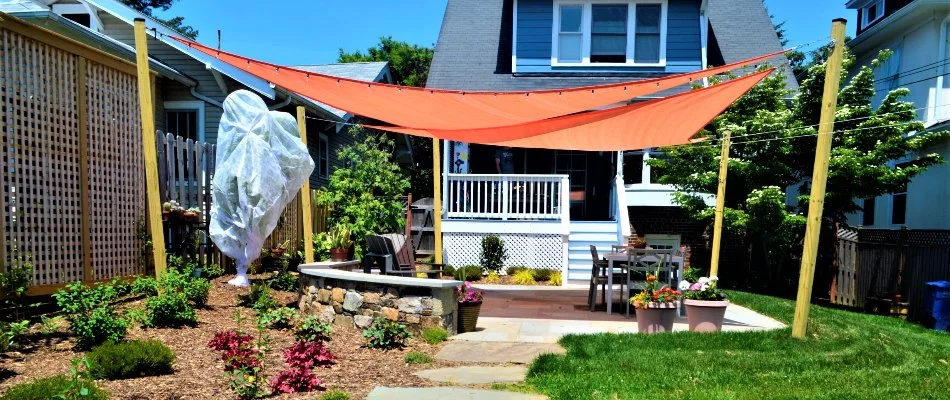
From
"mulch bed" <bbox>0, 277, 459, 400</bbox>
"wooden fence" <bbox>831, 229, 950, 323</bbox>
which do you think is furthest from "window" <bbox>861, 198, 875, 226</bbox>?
"mulch bed" <bbox>0, 277, 459, 400</bbox>

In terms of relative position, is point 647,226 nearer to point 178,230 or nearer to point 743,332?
point 743,332

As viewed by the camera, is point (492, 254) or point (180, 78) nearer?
point (180, 78)

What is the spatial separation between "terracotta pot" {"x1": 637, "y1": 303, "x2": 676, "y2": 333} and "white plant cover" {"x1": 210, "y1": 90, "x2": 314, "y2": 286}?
4.26 meters

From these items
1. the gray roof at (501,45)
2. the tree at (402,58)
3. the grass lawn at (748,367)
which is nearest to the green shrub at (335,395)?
the grass lawn at (748,367)

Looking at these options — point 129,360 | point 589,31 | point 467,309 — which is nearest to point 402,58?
point 589,31

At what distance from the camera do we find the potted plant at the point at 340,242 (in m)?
11.4

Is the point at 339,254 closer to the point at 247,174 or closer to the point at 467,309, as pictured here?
the point at 247,174

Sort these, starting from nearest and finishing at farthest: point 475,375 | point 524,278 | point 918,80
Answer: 1. point 475,375
2. point 524,278
3. point 918,80

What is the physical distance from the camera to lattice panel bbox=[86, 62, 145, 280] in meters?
6.61

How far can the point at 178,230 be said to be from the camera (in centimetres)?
855

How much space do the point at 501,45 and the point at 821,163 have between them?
453 inches

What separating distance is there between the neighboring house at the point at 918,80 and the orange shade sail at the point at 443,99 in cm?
796

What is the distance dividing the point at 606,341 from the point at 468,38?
40.1 ft

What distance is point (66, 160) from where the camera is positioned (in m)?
6.22
